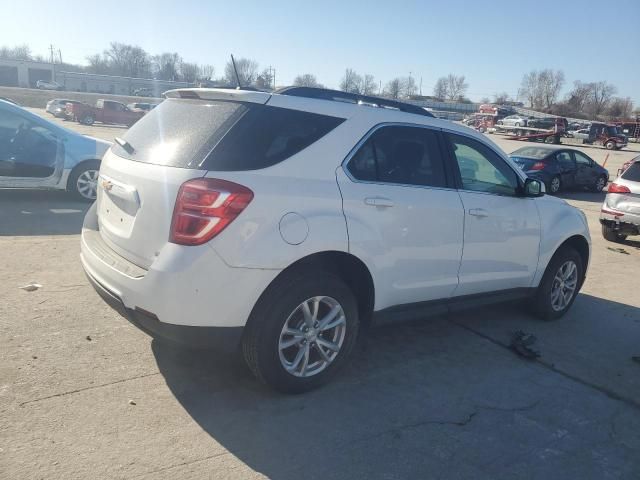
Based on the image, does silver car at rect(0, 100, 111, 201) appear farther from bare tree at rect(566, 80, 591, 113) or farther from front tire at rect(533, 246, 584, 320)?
bare tree at rect(566, 80, 591, 113)

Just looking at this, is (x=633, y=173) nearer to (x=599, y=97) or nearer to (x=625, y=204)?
(x=625, y=204)

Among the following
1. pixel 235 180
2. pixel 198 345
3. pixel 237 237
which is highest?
pixel 235 180

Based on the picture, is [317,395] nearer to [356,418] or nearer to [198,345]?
[356,418]

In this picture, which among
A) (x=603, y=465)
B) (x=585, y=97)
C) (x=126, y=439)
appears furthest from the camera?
(x=585, y=97)

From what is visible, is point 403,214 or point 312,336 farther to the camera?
point 403,214

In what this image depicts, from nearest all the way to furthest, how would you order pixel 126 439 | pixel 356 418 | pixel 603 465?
1. pixel 126 439
2. pixel 603 465
3. pixel 356 418

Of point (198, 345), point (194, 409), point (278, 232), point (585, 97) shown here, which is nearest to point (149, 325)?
point (198, 345)

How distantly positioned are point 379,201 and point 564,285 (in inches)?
116

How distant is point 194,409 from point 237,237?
1107 mm

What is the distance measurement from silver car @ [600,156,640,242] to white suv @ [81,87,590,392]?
5.73 metres

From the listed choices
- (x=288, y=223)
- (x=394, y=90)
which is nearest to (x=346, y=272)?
(x=288, y=223)

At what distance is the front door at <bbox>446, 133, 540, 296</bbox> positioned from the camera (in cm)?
439

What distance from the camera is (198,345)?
121 inches

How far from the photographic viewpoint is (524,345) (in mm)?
4672
